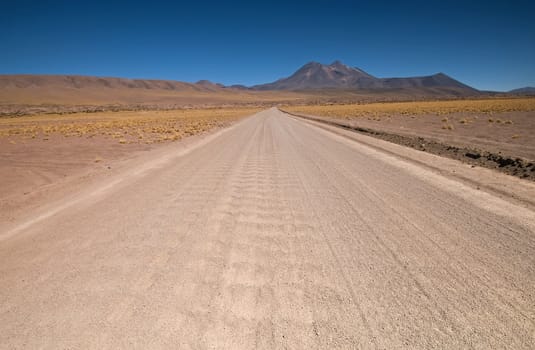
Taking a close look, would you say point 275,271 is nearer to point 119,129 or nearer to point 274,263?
point 274,263

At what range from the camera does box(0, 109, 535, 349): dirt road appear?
7.01ft

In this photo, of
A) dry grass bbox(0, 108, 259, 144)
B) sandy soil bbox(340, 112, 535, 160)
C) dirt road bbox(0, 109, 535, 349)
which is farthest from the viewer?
dry grass bbox(0, 108, 259, 144)

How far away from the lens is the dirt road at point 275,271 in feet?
7.01

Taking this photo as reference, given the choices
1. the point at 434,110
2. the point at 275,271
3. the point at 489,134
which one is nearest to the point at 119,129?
the point at 275,271

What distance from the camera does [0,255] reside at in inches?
139

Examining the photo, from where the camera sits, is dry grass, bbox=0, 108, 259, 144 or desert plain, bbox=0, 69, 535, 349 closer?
desert plain, bbox=0, 69, 535, 349

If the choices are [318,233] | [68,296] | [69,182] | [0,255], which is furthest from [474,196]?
[69,182]

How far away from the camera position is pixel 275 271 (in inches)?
116

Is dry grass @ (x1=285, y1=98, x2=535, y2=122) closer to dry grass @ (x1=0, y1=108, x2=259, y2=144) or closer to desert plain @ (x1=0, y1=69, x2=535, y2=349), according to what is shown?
dry grass @ (x1=0, y1=108, x2=259, y2=144)

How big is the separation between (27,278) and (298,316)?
2815mm

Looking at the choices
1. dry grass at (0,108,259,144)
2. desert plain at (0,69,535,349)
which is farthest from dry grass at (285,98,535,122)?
desert plain at (0,69,535,349)

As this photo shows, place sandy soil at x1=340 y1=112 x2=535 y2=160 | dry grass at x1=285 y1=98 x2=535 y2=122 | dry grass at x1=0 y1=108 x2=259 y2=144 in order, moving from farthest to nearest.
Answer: dry grass at x1=285 y1=98 x2=535 y2=122
dry grass at x1=0 y1=108 x2=259 y2=144
sandy soil at x1=340 y1=112 x2=535 y2=160

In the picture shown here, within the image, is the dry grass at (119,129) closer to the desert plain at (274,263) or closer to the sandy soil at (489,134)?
the desert plain at (274,263)

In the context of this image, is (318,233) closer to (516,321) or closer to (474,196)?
(516,321)
